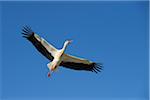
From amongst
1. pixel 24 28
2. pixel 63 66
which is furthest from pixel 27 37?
pixel 63 66

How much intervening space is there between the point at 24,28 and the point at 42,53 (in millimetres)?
727

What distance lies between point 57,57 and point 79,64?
755 mm

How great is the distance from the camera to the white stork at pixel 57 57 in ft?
44.9

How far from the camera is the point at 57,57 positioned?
45.0 ft

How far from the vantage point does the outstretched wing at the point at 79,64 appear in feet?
46.2

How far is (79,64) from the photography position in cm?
1425

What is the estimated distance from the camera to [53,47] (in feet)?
45.7

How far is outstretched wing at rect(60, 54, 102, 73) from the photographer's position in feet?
46.2

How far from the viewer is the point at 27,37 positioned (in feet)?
45.2

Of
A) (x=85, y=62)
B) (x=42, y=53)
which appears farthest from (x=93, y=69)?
(x=42, y=53)

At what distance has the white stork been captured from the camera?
1369cm

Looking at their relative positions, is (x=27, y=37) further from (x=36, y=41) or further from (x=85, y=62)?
(x=85, y=62)

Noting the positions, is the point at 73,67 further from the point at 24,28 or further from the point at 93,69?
the point at 24,28

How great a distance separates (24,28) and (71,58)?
1.31 meters
